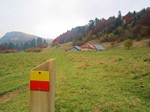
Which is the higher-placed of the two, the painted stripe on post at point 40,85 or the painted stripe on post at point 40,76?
the painted stripe on post at point 40,76

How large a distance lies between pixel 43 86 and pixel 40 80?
0.36ft

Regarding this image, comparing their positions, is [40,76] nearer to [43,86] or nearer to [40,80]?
[40,80]

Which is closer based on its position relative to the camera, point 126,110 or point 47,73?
point 47,73

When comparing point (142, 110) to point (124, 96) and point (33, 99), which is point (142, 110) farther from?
point (33, 99)

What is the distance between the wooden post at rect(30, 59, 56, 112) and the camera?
9.67 feet

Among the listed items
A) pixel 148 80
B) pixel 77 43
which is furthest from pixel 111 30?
pixel 148 80

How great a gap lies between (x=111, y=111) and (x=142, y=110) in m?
0.97

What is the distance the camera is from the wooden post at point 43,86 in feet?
9.67

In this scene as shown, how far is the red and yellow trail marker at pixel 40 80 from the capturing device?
9.64 feet

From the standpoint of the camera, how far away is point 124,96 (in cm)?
693

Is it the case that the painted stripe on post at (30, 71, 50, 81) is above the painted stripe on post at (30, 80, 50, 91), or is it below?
above

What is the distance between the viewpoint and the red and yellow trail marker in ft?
9.64

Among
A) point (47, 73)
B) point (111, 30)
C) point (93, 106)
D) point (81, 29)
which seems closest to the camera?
point (47, 73)

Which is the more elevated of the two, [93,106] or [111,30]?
[111,30]
